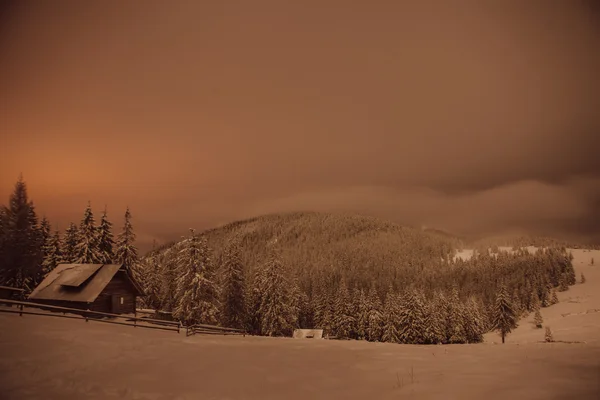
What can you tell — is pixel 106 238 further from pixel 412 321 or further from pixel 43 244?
pixel 412 321

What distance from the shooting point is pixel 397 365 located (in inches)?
616

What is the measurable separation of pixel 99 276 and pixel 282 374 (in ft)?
105

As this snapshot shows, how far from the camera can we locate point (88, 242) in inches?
2074

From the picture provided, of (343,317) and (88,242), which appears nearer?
(88,242)

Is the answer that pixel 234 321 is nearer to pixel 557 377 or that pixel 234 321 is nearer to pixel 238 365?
pixel 238 365

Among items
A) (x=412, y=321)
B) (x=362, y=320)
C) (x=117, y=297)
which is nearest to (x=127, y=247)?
(x=117, y=297)

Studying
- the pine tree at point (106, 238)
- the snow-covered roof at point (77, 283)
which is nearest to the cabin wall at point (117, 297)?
the snow-covered roof at point (77, 283)

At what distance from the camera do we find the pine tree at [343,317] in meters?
81.1

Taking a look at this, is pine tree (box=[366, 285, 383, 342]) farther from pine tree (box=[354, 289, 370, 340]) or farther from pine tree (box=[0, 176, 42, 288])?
pine tree (box=[0, 176, 42, 288])

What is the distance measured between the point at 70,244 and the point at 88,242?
32.7 ft

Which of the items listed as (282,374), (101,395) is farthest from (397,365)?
(101,395)

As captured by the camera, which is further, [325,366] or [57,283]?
[57,283]

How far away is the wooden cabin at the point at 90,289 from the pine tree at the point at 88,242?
11.1m

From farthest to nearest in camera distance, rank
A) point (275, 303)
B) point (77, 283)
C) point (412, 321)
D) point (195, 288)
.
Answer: point (412, 321), point (275, 303), point (195, 288), point (77, 283)
